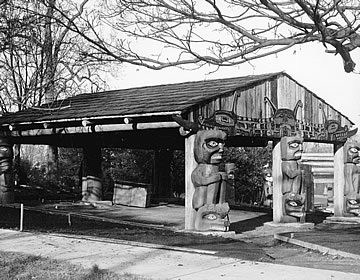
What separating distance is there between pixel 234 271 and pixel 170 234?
5.23m

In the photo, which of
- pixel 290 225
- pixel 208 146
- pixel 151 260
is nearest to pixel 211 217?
pixel 208 146

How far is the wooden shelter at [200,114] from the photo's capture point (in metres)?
14.4

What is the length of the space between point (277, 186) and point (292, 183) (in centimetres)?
45

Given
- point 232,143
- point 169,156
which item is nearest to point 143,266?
point 232,143

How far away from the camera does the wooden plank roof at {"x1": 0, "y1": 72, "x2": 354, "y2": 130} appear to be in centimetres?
1453

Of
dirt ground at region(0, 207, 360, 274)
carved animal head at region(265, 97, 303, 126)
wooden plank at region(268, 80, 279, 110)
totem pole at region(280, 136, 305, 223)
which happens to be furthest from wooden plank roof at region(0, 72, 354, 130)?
dirt ground at region(0, 207, 360, 274)

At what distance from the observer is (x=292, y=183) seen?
1642 centimetres

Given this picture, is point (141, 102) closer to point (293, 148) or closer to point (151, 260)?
point (293, 148)

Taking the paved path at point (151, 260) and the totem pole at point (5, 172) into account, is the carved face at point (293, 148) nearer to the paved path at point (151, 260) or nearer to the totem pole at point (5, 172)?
the paved path at point (151, 260)

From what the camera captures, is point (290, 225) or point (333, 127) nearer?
point (290, 225)

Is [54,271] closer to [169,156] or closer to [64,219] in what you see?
[64,219]

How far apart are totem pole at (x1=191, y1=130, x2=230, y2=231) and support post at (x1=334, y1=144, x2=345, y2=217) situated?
6.32 meters

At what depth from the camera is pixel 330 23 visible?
7.77m

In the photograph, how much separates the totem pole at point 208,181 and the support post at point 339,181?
632 centimetres
